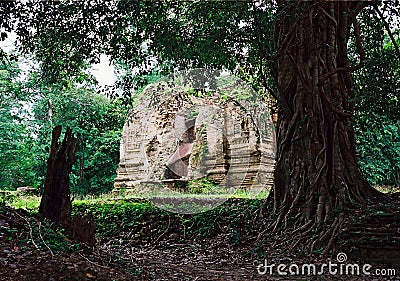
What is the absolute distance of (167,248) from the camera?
23.7 ft

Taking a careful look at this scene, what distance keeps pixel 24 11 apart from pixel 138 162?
10336mm

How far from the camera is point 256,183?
15008mm

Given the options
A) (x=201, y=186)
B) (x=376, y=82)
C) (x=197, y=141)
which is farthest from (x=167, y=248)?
(x=197, y=141)

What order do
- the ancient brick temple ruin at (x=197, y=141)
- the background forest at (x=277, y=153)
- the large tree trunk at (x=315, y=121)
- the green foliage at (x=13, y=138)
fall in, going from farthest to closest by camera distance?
1. the green foliage at (x=13, y=138)
2. the ancient brick temple ruin at (x=197, y=141)
3. the large tree trunk at (x=315, y=121)
4. the background forest at (x=277, y=153)


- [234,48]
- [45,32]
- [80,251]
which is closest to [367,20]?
[234,48]

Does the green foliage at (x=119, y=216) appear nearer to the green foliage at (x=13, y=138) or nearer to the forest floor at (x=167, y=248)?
the forest floor at (x=167, y=248)

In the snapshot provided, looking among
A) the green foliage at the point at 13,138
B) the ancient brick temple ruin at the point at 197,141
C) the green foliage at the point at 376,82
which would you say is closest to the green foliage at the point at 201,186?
the ancient brick temple ruin at the point at 197,141

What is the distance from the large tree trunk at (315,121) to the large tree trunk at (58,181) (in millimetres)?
2983

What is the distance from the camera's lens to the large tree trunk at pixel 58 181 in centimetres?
489

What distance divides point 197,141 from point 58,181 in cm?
1161

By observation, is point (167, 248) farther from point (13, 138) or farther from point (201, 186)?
point (13, 138)

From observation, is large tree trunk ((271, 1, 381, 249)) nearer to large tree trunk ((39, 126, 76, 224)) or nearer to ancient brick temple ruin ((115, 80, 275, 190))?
large tree trunk ((39, 126, 76, 224))

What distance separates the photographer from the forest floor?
3.65 metres

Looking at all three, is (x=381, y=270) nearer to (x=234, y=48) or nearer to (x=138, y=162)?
(x=234, y=48)
